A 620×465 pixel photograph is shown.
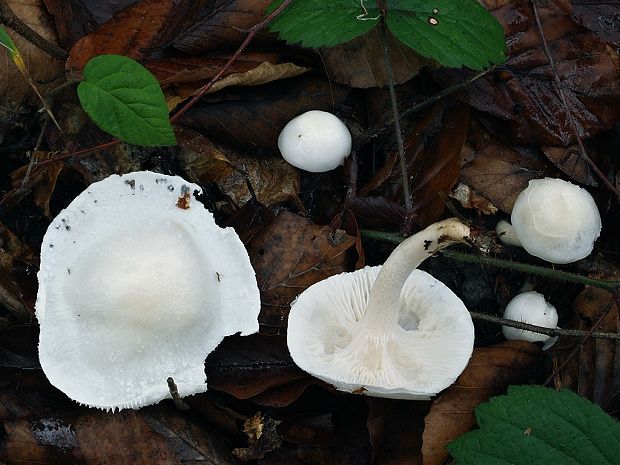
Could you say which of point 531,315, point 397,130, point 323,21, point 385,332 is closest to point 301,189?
point 397,130

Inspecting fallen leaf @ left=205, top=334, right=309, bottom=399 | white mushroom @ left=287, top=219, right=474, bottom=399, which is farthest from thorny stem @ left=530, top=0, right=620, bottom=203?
fallen leaf @ left=205, top=334, right=309, bottom=399

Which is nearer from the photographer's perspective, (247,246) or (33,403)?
(33,403)

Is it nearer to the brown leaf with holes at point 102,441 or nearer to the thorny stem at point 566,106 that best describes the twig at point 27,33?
the brown leaf with holes at point 102,441

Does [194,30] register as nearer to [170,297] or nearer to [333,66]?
[333,66]

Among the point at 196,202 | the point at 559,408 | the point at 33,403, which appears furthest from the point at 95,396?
the point at 559,408

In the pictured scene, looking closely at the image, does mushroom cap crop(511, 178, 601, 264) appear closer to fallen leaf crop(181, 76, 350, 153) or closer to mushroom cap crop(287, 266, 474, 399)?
mushroom cap crop(287, 266, 474, 399)

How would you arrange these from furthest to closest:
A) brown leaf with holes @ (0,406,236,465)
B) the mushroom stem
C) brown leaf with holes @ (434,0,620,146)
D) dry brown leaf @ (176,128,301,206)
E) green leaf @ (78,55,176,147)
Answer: brown leaf with holes @ (434,0,620,146) < dry brown leaf @ (176,128,301,206) < brown leaf with holes @ (0,406,236,465) < green leaf @ (78,55,176,147) < the mushroom stem
